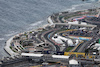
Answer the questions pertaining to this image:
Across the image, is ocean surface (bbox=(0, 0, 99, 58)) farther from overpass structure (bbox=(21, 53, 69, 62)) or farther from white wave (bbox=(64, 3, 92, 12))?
overpass structure (bbox=(21, 53, 69, 62))

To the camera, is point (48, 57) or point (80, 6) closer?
point (48, 57)

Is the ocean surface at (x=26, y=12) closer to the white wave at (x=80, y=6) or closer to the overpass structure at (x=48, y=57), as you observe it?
the white wave at (x=80, y=6)

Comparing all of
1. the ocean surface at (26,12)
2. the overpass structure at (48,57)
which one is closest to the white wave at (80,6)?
the ocean surface at (26,12)

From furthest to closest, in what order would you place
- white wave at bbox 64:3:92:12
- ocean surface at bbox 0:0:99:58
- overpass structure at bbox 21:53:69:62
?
white wave at bbox 64:3:92:12 < ocean surface at bbox 0:0:99:58 < overpass structure at bbox 21:53:69:62

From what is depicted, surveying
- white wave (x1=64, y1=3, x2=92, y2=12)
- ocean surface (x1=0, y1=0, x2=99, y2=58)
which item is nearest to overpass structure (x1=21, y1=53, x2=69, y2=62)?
ocean surface (x1=0, y1=0, x2=99, y2=58)

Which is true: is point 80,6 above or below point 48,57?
above

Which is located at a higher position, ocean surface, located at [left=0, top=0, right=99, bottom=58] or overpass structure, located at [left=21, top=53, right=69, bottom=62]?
ocean surface, located at [left=0, top=0, right=99, bottom=58]

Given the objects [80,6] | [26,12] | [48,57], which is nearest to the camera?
[48,57]

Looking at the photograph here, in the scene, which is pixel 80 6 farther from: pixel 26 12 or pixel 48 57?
pixel 48 57

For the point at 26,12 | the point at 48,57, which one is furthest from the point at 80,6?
the point at 48,57
